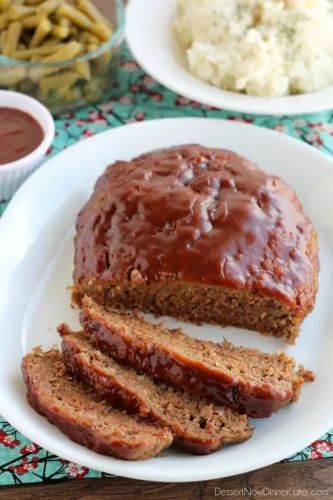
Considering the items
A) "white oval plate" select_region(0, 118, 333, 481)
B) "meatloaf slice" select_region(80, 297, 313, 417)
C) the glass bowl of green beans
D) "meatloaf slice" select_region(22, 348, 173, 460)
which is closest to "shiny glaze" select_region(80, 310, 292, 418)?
"meatloaf slice" select_region(80, 297, 313, 417)

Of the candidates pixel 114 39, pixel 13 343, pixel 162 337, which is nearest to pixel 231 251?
pixel 162 337

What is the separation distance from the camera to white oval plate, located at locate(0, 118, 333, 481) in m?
3.88

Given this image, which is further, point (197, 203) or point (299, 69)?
point (299, 69)

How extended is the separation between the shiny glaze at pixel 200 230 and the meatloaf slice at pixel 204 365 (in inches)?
15.3

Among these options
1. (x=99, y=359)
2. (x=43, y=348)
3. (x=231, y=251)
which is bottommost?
(x=43, y=348)

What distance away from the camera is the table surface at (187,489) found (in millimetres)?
4031

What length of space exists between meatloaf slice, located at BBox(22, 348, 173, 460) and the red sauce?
6.26 ft

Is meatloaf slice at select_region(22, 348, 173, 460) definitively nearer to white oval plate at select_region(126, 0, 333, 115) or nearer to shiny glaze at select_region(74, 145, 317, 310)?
shiny glaze at select_region(74, 145, 317, 310)

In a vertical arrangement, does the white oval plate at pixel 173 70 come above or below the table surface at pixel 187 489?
above

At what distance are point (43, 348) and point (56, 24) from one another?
10.2 feet

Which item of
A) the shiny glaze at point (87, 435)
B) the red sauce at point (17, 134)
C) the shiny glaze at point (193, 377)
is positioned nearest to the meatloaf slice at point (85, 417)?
the shiny glaze at point (87, 435)

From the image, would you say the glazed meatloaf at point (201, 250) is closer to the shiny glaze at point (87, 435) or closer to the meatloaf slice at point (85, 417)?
the meatloaf slice at point (85, 417)

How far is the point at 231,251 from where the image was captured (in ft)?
15.0

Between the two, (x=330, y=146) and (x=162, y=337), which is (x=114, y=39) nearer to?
(x=330, y=146)
